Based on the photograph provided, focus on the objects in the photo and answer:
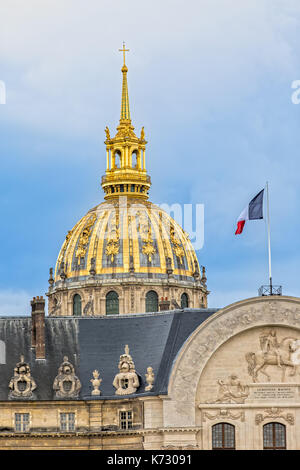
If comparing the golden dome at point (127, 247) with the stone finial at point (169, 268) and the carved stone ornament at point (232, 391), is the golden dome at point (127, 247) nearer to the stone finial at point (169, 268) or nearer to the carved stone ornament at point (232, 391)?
the stone finial at point (169, 268)

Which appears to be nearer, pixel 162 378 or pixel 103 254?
pixel 162 378

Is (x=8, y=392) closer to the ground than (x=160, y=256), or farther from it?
closer to the ground

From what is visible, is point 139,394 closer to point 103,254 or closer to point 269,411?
point 269,411

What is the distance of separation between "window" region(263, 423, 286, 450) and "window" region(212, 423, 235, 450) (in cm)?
218

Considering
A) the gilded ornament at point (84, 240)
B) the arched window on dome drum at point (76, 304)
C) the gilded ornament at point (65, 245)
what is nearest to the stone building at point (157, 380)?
the arched window on dome drum at point (76, 304)

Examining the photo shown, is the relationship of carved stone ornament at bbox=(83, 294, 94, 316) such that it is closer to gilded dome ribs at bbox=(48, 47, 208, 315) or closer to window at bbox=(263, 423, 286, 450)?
gilded dome ribs at bbox=(48, 47, 208, 315)

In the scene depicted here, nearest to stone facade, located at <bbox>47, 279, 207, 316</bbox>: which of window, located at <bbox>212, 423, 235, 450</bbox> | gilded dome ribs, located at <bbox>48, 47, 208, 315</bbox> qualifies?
gilded dome ribs, located at <bbox>48, 47, 208, 315</bbox>

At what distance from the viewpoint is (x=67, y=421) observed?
127 m

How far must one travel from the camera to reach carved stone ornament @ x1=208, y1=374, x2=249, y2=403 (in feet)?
414

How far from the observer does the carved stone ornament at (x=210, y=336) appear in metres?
125

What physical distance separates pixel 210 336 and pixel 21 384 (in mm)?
12912
